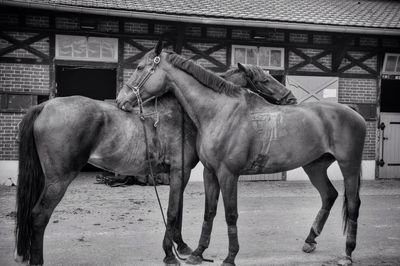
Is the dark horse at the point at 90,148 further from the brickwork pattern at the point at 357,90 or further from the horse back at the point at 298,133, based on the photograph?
the brickwork pattern at the point at 357,90

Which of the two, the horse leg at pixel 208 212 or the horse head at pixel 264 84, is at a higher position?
the horse head at pixel 264 84

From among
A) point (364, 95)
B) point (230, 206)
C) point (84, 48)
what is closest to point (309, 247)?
point (230, 206)

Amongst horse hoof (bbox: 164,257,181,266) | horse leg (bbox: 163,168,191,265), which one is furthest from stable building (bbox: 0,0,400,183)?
horse hoof (bbox: 164,257,181,266)

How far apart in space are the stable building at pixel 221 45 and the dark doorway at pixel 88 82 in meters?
3.84

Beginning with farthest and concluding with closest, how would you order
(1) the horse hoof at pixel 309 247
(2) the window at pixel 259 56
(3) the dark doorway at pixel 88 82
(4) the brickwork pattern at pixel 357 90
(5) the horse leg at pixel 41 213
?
1. (3) the dark doorway at pixel 88 82
2. (4) the brickwork pattern at pixel 357 90
3. (2) the window at pixel 259 56
4. (1) the horse hoof at pixel 309 247
5. (5) the horse leg at pixel 41 213

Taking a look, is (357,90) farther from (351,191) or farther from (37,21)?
(37,21)

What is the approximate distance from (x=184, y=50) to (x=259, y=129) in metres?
6.82

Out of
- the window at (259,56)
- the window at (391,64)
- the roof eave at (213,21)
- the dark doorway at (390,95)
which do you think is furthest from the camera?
the dark doorway at (390,95)

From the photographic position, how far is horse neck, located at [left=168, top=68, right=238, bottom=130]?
15.2 ft

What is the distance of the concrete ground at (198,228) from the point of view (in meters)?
4.91

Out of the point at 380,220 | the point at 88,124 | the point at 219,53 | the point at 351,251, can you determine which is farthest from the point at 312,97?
the point at 88,124

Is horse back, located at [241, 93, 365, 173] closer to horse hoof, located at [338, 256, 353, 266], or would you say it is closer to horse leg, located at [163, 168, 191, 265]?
horse leg, located at [163, 168, 191, 265]

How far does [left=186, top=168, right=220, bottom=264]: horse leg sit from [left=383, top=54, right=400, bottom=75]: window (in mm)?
9442

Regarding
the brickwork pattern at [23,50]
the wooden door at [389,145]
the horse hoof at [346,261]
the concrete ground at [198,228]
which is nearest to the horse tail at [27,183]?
the concrete ground at [198,228]
